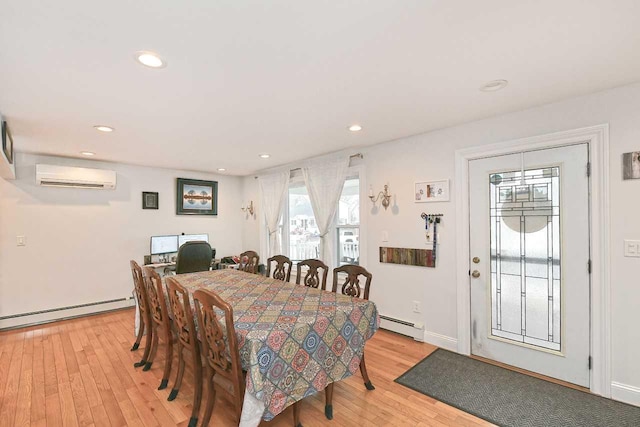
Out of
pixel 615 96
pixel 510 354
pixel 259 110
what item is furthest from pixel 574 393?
pixel 259 110

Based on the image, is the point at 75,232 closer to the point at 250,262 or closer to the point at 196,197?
the point at 196,197

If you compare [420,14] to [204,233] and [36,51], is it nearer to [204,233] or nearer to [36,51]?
[36,51]

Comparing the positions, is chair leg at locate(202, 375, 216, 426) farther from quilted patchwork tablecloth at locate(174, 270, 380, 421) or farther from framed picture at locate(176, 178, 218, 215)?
framed picture at locate(176, 178, 218, 215)

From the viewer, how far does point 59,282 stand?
4.27 m

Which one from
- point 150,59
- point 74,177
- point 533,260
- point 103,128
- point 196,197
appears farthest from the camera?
point 196,197

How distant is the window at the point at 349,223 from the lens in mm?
4160

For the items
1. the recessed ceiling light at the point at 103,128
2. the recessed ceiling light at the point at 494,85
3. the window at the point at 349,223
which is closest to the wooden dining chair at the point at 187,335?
the recessed ceiling light at the point at 103,128

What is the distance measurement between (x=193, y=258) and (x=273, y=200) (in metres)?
1.63

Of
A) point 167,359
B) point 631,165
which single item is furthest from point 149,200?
point 631,165

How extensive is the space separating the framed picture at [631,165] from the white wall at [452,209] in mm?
29

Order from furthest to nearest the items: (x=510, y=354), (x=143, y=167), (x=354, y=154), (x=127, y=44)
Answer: (x=143, y=167) → (x=354, y=154) → (x=510, y=354) → (x=127, y=44)

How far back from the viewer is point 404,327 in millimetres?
Result: 3496

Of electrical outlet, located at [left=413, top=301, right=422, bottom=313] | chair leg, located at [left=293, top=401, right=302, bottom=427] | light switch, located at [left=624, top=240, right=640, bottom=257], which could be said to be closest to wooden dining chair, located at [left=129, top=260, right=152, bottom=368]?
chair leg, located at [left=293, top=401, right=302, bottom=427]

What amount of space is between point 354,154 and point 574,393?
315 centimetres
